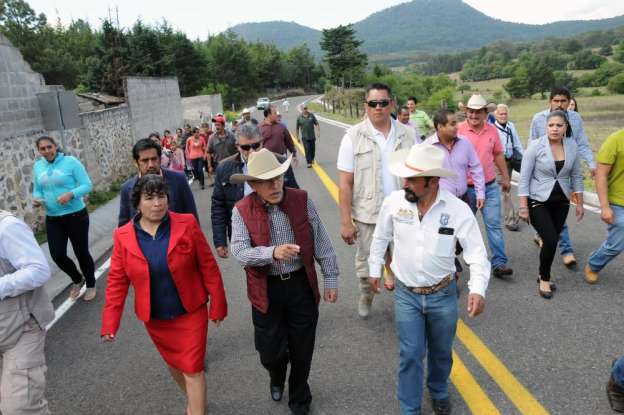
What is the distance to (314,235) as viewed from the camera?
10.5 ft

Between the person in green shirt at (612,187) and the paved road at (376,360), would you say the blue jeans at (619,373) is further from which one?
the person in green shirt at (612,187)

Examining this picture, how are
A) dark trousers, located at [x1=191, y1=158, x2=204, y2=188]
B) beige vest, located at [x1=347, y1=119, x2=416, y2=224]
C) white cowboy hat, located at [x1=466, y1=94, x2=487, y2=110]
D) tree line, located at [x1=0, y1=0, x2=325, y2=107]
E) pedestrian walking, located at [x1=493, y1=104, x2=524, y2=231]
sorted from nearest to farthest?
1. beige vest, located at [x1=347, y1=119, x2=416, y2=224]
2. white cowboy hat, located at [x1=466, y1=94, x2=487, y2=110]
3. pedestrian walking, located at [x1=493, y1=104, x2=524, y2=231]
4. dark trousers, located at [x1=191, y1=158, x2=204, y2=188]
5. tree line, located at [x1=0, y1=0, x2=325, y2=107]

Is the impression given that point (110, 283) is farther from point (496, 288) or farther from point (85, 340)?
point (496, 288)

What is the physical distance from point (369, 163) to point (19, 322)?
2.77 metres

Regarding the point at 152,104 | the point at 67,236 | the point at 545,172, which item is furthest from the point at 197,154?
the point at 545,172

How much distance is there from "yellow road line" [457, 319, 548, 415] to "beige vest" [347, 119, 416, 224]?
4.11ft

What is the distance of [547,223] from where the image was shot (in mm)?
4953

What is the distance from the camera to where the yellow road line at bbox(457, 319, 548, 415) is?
3244 mm

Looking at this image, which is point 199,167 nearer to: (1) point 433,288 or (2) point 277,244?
(2) point 277,244

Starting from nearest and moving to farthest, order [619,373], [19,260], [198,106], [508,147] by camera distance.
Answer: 1. [19,260]
2. [619,373]
3. [508,147]
4. [198,106]

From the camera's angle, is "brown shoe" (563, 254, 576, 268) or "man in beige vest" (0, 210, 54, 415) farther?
"brown shoe" (563, 254, 576, 268)

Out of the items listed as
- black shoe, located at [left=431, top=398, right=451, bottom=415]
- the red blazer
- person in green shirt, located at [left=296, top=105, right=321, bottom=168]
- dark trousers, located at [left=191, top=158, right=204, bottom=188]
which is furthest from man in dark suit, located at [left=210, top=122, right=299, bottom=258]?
person in green shirt, located at [left=296, top=105, right=321, bottom=168]

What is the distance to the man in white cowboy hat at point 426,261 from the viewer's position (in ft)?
9.55

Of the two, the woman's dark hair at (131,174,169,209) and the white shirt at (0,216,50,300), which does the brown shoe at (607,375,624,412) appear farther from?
the white shirt at (0,216,50,300)
